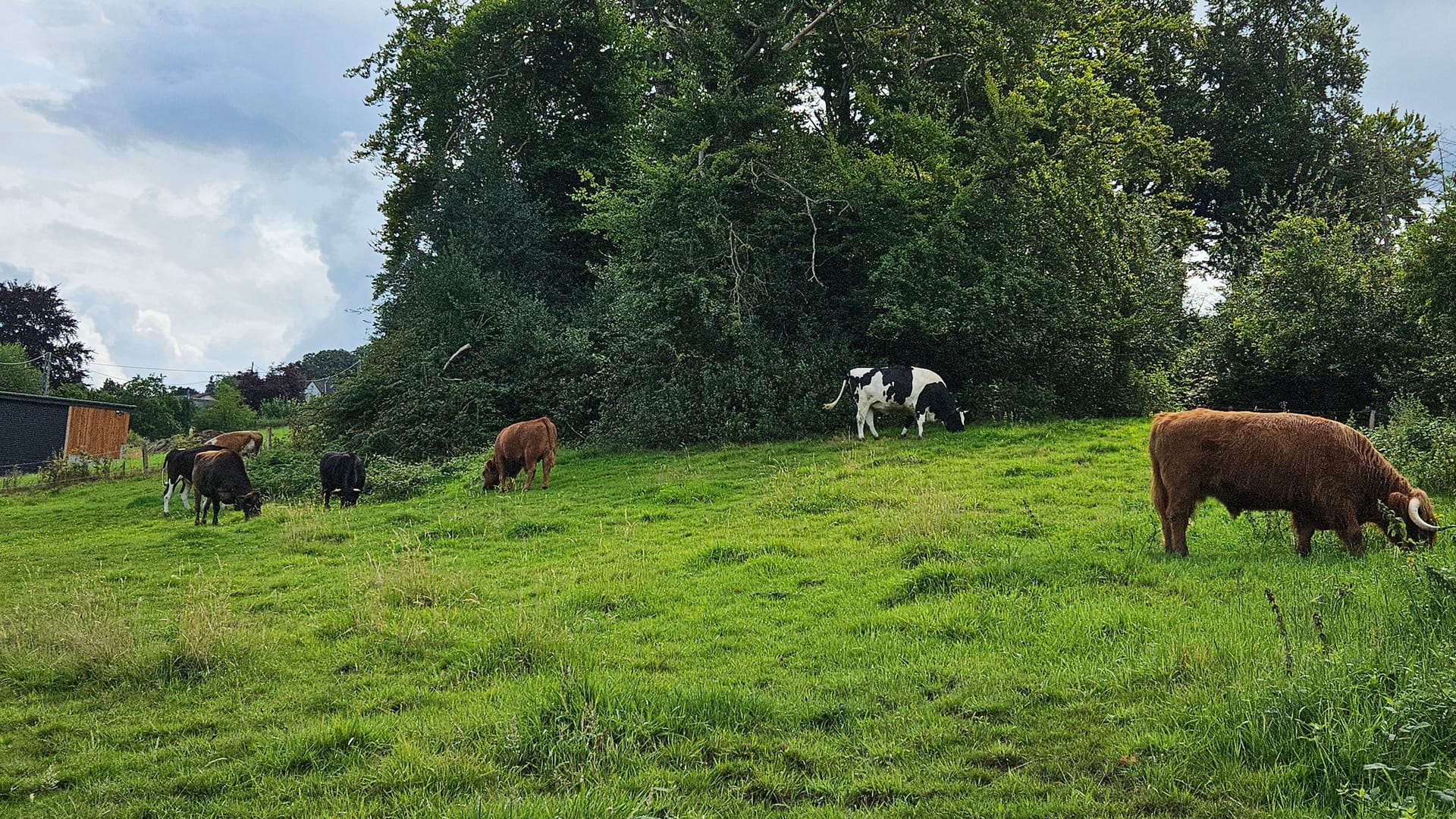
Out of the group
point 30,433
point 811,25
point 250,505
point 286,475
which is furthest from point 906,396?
point 30,433

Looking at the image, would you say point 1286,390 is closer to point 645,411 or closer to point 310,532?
point 645,411

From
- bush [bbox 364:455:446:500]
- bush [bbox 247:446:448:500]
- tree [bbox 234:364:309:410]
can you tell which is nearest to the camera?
bush [bbox 364:455:446:500]

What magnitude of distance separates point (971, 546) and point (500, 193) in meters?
25.0

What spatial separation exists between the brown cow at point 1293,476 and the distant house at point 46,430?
39689 millimetres

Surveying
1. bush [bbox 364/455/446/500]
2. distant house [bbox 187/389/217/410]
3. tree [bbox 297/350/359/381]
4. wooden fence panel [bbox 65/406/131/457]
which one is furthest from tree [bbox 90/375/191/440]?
bush [bbox 364/455/446/500]

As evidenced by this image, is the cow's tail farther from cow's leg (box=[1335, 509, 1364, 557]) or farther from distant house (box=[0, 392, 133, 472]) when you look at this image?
distant house (box=[0, 392, 133, 472])

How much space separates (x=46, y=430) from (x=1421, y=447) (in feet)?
161

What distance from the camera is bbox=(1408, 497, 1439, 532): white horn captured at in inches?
291

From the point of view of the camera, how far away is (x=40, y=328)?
58125 millimetres

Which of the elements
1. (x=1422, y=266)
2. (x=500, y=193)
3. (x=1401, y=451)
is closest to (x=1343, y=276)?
(x=1422, y=266)

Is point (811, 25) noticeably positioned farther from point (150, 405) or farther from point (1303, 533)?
point (150, 405)

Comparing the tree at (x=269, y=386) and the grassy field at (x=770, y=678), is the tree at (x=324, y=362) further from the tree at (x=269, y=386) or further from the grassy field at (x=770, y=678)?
the grassy field at (x=770, y=678)

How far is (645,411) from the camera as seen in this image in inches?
871

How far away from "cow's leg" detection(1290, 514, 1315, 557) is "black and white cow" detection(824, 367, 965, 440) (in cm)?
1267
